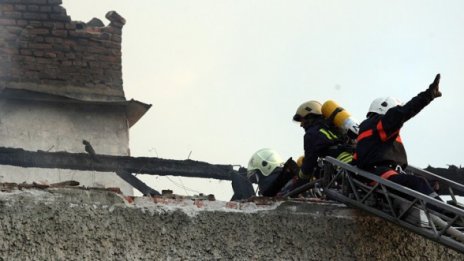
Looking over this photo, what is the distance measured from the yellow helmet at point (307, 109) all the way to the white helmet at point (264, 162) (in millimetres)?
1812

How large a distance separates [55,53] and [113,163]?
129 inches

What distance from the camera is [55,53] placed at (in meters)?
16.2

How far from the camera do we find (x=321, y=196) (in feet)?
28.9

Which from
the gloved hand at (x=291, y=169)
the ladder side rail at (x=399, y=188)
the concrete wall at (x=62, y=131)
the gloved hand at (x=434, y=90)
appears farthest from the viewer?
the concrete wall at (x=62, y=131)

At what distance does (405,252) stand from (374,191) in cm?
47

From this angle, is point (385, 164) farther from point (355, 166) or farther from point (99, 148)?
point (99, 148)

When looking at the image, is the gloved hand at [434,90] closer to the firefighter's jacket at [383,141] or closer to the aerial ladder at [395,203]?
the firefighter's jacket at [383,141]

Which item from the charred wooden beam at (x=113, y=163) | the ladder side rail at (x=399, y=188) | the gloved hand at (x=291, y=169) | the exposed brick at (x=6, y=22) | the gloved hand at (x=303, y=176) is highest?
the exposed brick at (x=6, y=22)

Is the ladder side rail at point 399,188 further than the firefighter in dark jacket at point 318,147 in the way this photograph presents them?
No

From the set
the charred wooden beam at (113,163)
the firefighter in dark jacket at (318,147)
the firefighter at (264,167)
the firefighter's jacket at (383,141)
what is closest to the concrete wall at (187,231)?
the firefighter's jacket at (383,141)

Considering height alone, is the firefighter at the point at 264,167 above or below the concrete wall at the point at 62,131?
below

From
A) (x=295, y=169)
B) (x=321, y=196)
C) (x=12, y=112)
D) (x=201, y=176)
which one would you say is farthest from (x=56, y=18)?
(x=321, y=196)

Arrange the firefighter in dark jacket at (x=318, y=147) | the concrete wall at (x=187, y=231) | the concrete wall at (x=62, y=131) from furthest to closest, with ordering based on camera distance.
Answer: the concrete wall at (x=62, y=131) → the firefighter in dark jacket at (x=318, y=147) → the concrete wall at (x=187, y=231)

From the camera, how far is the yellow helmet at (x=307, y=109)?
34.2 ft
